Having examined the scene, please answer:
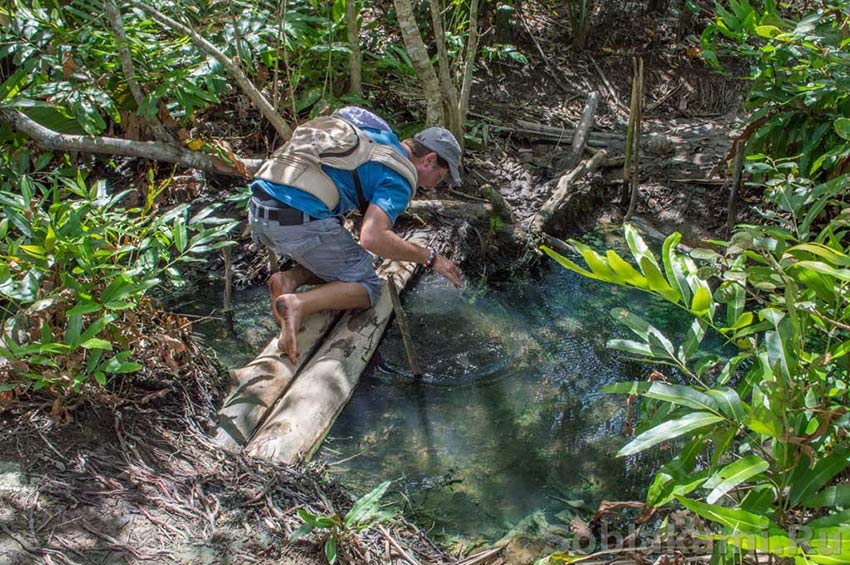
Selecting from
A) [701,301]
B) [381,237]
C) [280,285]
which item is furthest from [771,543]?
[280,285]

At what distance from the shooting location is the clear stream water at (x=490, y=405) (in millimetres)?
3289

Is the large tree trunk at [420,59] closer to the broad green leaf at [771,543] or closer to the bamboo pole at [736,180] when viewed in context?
the bamboo pole at [736,180]

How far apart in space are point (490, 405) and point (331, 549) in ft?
5.11

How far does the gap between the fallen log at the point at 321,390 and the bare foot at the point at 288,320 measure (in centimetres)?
13

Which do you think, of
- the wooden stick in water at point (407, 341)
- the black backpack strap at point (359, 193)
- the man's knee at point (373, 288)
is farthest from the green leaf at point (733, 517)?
the man's knee at point (373, 288)

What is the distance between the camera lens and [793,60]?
205 inches

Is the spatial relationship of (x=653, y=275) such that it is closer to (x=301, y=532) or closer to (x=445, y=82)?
(x=301, y=532)

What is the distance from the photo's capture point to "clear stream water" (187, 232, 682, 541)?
3289 mm

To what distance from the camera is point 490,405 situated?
3865mm

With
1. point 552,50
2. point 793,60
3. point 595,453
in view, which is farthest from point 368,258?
point 552,50

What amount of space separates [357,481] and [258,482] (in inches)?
20.9

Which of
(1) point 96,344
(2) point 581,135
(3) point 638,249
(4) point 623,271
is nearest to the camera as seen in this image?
(4) point 623,271

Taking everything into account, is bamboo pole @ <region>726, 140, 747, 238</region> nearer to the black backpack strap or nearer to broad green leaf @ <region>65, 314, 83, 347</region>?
the black backpack strap

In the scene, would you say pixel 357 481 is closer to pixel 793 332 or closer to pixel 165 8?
pixel 793 332
